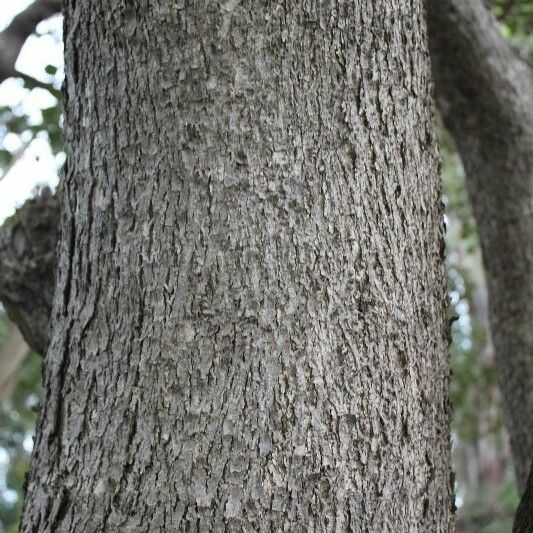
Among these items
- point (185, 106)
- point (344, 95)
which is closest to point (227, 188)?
point (185, 106)

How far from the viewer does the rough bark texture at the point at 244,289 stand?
1.48 metres

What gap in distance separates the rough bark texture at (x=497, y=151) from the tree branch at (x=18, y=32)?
203cm

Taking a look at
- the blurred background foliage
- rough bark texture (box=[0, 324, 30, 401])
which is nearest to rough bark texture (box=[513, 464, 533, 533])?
the blurred background foliage

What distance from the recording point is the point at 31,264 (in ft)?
8.54

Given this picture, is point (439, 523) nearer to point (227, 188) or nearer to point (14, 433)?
point (227, 188)

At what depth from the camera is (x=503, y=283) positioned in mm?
3637

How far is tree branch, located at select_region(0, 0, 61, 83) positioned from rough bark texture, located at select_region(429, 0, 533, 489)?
2.03 meters

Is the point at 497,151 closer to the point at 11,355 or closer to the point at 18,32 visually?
the point at 18,32

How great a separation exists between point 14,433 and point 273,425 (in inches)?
578

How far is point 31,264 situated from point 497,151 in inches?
84.9

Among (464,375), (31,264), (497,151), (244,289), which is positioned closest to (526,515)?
(244,289)

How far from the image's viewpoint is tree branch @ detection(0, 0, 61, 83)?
75.2 inches

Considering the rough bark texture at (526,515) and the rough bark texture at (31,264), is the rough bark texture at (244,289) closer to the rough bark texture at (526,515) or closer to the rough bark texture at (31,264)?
the rough bark texture at (526,515)

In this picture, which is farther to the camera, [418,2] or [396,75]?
[418,2]
